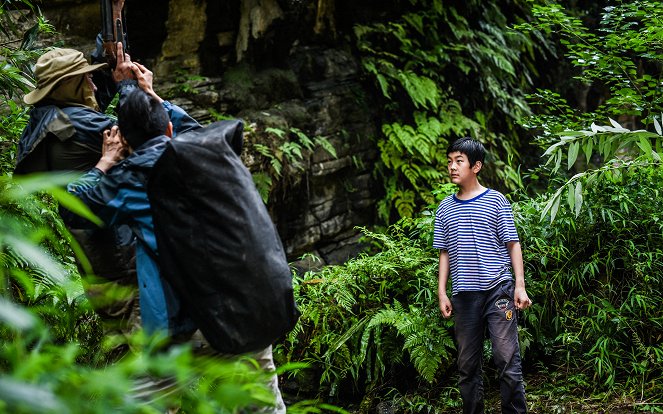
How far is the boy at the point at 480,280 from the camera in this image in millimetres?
4449

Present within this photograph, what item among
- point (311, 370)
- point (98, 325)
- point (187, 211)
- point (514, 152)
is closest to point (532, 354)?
point (311, 370)

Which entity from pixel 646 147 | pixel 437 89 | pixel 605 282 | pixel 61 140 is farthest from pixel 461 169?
pixel 437 89

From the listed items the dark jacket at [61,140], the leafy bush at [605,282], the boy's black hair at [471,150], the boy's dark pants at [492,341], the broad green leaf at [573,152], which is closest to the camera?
the dark jacket at [61,140]

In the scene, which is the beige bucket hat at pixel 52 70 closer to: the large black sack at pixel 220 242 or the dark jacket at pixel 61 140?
the dark jacket at pixel 61 140

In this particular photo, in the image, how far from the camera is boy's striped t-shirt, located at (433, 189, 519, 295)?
452 centimetres

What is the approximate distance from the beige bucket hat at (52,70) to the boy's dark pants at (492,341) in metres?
2.93

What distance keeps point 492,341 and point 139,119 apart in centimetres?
289

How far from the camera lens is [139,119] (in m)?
2.98

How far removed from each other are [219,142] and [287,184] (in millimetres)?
5370

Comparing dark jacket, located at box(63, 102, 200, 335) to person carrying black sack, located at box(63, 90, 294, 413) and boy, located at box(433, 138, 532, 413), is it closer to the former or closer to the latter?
person carrying black sack, located at box(63, 90, 294, 413)

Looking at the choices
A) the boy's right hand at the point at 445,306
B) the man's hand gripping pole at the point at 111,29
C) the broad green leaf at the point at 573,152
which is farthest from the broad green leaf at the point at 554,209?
the man's hand gripping pole at the point at 111,29

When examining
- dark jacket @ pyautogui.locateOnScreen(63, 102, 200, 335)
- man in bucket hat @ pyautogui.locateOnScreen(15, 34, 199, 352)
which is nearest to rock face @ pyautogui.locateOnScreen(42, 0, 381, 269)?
man in bucket hat @ pyautogui.locateOnScreen(15, 34, 199, 352)

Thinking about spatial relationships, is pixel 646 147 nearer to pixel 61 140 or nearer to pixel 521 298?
pixel 521 298

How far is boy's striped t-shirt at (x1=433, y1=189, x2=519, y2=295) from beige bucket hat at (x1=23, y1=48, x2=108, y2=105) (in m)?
2.70
